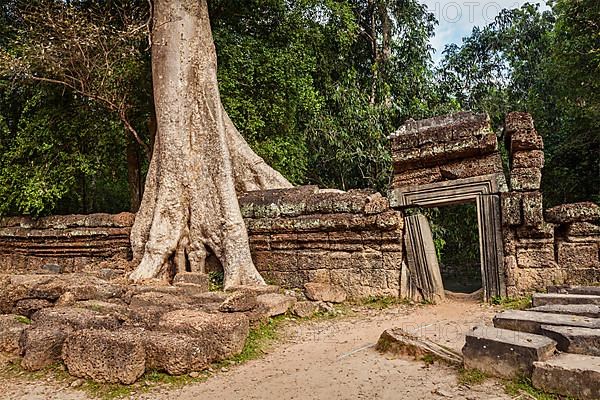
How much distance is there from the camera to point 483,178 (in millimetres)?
5918

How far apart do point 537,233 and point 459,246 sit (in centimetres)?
795

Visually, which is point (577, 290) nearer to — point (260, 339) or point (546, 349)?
point (546, 349)

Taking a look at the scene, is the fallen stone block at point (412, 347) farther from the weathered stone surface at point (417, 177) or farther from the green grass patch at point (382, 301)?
the weathered stone surface at point (417, 177)

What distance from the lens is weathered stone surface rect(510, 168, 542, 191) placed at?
Result: 18.5ft

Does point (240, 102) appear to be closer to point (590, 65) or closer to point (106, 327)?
point (106, 327)

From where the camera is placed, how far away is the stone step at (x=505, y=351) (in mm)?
2818

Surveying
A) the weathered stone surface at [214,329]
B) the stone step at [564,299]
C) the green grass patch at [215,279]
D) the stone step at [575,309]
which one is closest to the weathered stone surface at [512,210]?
the stone step at [564,299]

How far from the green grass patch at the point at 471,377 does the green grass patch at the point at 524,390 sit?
0.16m

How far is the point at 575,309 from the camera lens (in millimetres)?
3625

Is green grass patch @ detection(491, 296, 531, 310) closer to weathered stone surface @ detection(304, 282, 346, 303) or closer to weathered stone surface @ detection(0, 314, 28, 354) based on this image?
weathered stone surface @ detection(304, 282, 346, 303)

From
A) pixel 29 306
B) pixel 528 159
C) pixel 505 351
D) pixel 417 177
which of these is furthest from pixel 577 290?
pixel 29 306

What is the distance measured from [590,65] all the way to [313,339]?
8.44 metres

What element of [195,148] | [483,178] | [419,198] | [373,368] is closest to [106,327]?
[373,368]

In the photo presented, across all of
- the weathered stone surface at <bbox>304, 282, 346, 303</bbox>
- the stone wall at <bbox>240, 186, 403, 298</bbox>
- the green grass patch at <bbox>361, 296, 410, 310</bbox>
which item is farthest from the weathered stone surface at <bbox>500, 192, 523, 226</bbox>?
the weathered stone surface at <bbox>304, 282, 346, 303</bbox>
